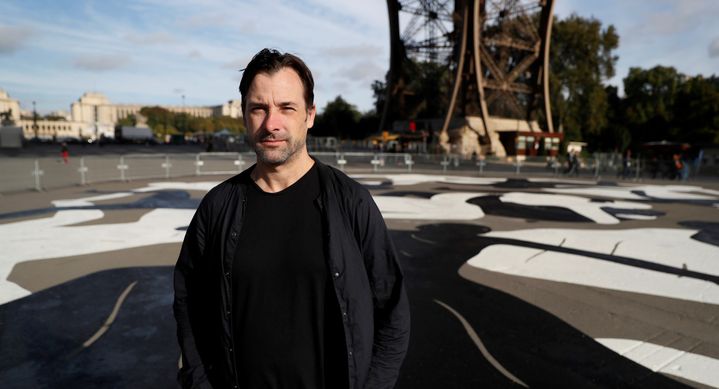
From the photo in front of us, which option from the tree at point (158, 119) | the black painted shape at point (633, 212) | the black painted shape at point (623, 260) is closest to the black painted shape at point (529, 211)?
the black painted shape at point (633, 212)

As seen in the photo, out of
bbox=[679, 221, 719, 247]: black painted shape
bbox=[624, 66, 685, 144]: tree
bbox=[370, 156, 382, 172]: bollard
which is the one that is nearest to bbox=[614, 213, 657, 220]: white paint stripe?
bbox=[679, 221, 719, 247]: black painted shape

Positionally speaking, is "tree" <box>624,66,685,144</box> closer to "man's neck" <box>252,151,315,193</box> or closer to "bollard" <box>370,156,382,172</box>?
"bollard" <box>370,156,382,172</box>

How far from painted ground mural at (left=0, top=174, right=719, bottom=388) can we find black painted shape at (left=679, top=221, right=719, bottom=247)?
6 centimetres

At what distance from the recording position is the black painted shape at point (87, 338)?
12.3 feet

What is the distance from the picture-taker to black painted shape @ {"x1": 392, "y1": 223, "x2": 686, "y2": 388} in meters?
3.80

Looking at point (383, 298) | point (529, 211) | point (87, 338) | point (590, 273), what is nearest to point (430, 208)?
point (529, 211)

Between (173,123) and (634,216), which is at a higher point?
(173,123)

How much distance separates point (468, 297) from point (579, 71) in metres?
58.7

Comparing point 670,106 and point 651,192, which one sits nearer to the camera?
point 651,192

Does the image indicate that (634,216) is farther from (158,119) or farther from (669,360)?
(158,119)

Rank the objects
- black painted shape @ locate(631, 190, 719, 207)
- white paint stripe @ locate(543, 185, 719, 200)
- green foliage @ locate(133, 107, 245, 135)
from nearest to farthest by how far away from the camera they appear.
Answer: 1. black painted shape @ locate(631, 190, 719, 207)
2. white paint stripe @ locate(543, 185, 719, 200)
3. green foliage @ locate(133, 107, 245, 135)

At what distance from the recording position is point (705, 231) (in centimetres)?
1040

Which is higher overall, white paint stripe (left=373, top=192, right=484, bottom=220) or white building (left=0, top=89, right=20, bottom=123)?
white building (left=0, top=89, right=20, bottom=123)

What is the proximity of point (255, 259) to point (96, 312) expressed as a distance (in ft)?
14.3
